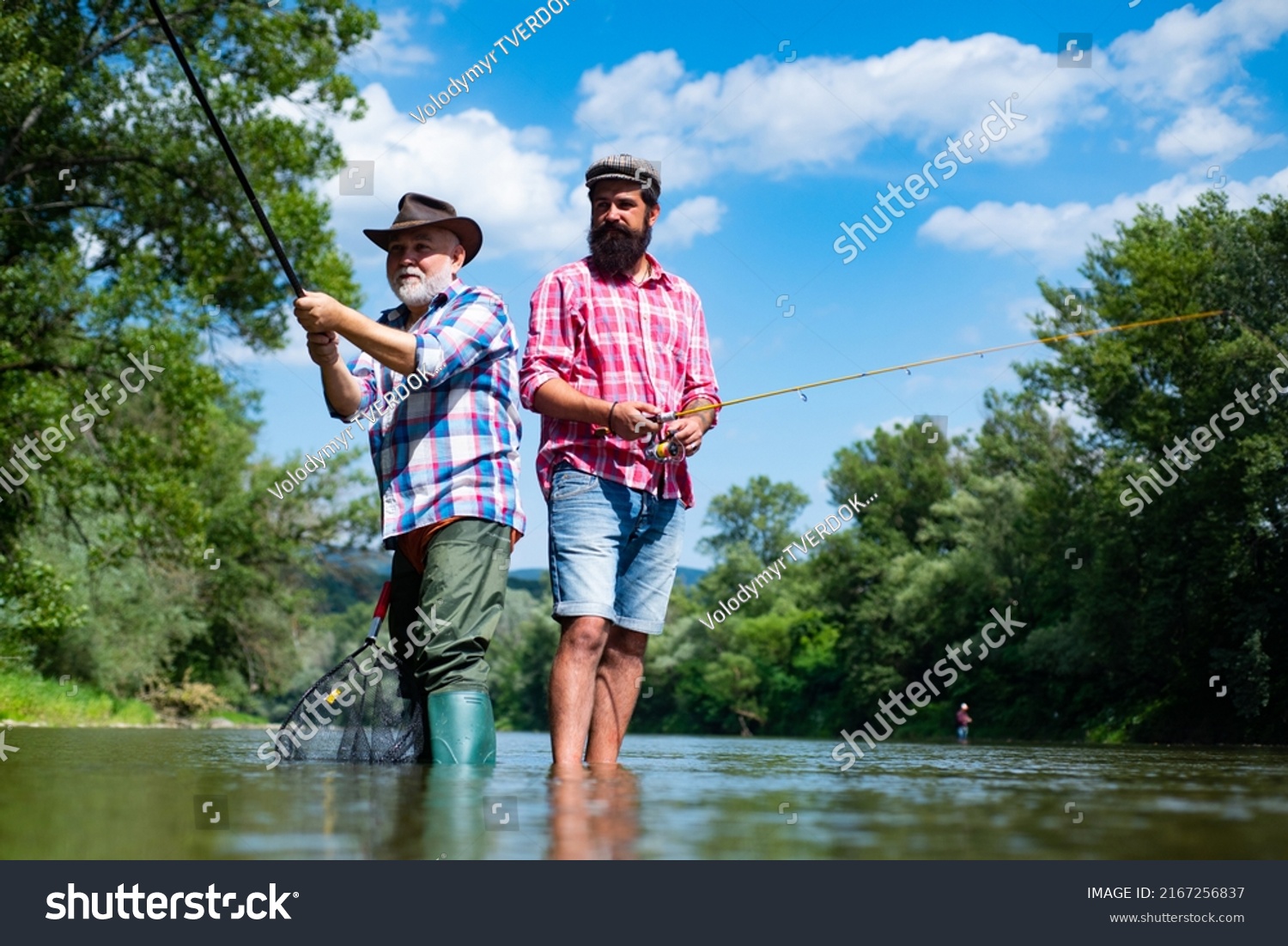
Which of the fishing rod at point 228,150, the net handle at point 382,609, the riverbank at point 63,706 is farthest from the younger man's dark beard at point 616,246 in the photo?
the riverbank at point 63,706

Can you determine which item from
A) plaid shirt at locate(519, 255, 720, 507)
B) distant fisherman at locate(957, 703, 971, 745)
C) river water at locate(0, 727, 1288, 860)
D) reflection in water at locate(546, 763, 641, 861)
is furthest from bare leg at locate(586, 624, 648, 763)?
distant fisherman at locate(957, 703, 971, 745)

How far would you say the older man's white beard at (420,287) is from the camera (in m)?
4.76

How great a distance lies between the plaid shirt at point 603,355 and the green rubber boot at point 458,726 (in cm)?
112

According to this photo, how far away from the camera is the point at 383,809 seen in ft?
7.89

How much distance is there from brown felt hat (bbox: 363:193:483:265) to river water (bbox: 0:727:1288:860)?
6.44 ft

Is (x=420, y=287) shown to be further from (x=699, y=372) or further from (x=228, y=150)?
(x=699, y=372)

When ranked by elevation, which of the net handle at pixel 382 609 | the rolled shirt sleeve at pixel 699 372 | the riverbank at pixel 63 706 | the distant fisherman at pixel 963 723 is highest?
the rolled shirt sleeve at pixel 699 372

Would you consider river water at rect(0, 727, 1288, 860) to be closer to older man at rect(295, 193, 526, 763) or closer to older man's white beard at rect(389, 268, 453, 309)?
older man at rect(295, 193, 526, 763)

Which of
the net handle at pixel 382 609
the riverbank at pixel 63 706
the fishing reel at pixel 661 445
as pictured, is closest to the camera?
the net handle at pixel 382 609

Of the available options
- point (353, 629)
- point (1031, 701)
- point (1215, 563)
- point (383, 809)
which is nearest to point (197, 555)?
point (383, 809)

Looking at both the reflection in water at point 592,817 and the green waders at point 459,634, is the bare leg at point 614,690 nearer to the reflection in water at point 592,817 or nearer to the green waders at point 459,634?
the green waders at point 459,634

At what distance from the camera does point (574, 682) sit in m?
4.68

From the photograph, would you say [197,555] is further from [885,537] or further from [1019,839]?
[885,537]
